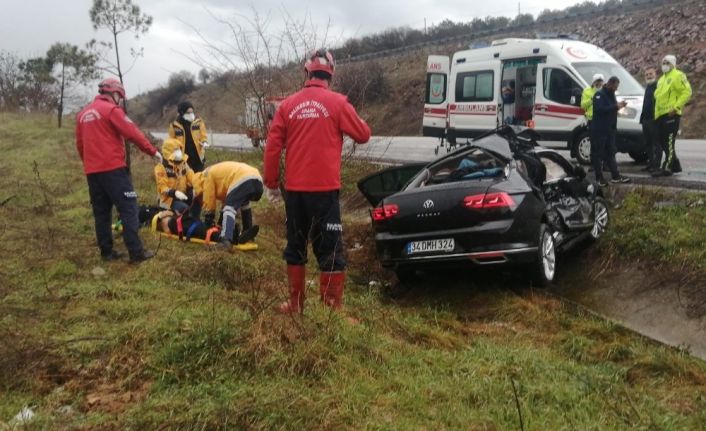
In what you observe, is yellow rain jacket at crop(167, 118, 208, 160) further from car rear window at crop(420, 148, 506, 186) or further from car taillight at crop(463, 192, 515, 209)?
car taillight at crop(463, 192, 515, 209)

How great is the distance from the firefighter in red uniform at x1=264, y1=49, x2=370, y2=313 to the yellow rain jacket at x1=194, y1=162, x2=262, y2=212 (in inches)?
96.1

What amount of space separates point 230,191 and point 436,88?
1116 cm

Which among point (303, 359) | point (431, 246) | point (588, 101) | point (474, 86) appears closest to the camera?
point (303, 359)

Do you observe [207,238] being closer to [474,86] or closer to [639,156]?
[639,156]

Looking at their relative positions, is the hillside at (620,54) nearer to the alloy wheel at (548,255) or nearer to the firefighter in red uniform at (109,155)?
the firefighter in red uniform at (109,155)

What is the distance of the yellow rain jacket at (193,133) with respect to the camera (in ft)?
31.1

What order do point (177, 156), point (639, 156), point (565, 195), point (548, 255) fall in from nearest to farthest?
point (548, 255)
point (565, 195)
point (177, 156)
point (639, 156)

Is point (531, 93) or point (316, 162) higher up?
point (531, 93)

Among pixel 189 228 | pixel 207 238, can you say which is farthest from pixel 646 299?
pixel 189 228

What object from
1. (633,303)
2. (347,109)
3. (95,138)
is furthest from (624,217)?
(95,138)

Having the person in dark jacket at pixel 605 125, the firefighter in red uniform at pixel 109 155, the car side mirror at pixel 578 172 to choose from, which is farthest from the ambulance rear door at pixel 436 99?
the firefighter in red uniform at pixel 109 155

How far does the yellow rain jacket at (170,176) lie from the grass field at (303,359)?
8.20 feet

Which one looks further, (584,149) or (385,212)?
(584,149)

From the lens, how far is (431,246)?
5.81m
